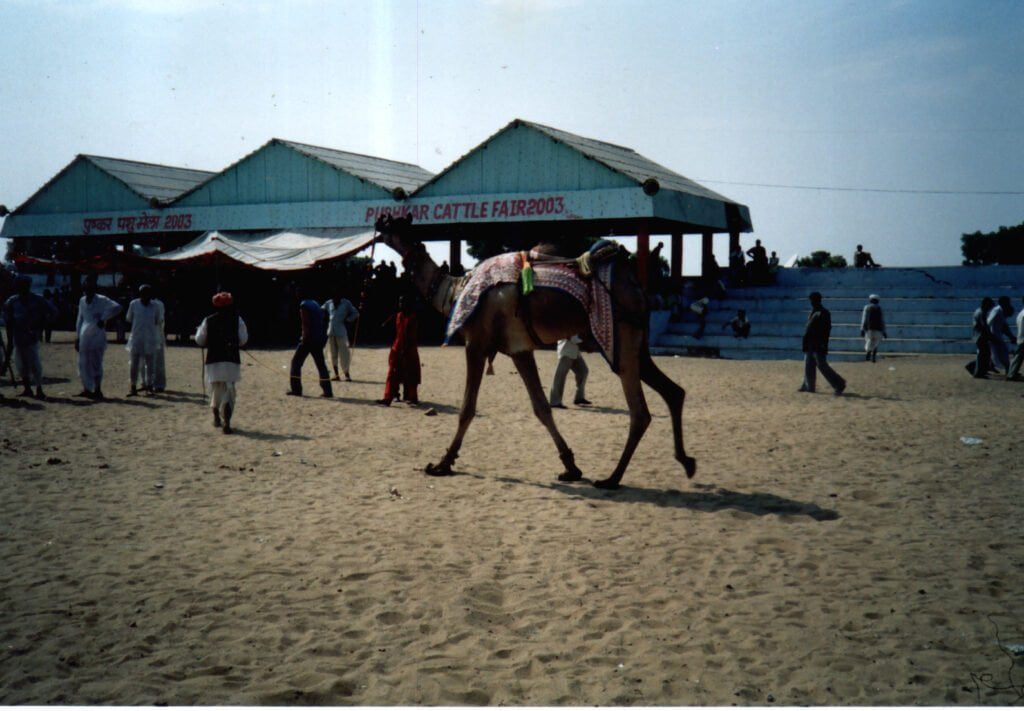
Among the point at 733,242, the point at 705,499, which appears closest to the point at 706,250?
the point at 733,242

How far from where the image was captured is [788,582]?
5.16 metres

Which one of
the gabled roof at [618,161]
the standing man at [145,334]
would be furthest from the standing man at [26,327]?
the gabled roof at [618,161]

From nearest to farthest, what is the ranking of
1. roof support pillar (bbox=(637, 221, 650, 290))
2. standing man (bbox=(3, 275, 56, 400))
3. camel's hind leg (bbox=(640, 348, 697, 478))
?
camel's hind leg (bbox=(640, 348, 697, 478)) < standing man (bbox=(3, 275, 56, 400)) < roof support pillar (bbox=(637, 221, 650, 290))

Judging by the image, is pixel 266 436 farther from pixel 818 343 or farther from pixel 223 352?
pixel 818 343

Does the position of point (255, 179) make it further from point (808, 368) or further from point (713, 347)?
point (808, 368)

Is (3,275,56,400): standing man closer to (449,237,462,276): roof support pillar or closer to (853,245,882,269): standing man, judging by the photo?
(449,237,462,276): roof support pillar

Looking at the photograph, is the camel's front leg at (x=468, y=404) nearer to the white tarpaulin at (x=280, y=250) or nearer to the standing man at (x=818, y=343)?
the standing man at (x=818, y=343)

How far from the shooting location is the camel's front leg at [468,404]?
796 centimetres

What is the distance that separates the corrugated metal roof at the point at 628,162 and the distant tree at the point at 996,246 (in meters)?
22.1

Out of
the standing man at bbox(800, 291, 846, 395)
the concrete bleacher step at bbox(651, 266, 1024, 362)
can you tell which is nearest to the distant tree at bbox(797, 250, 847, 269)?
the concrete bleacher step at bbox(651, 266, 1024, 362)

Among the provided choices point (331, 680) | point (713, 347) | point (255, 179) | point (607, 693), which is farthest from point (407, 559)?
point (255, 179)

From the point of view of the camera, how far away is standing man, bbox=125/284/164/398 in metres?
14.0

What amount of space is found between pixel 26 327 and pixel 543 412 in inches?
366

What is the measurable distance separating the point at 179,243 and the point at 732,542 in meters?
32.2
